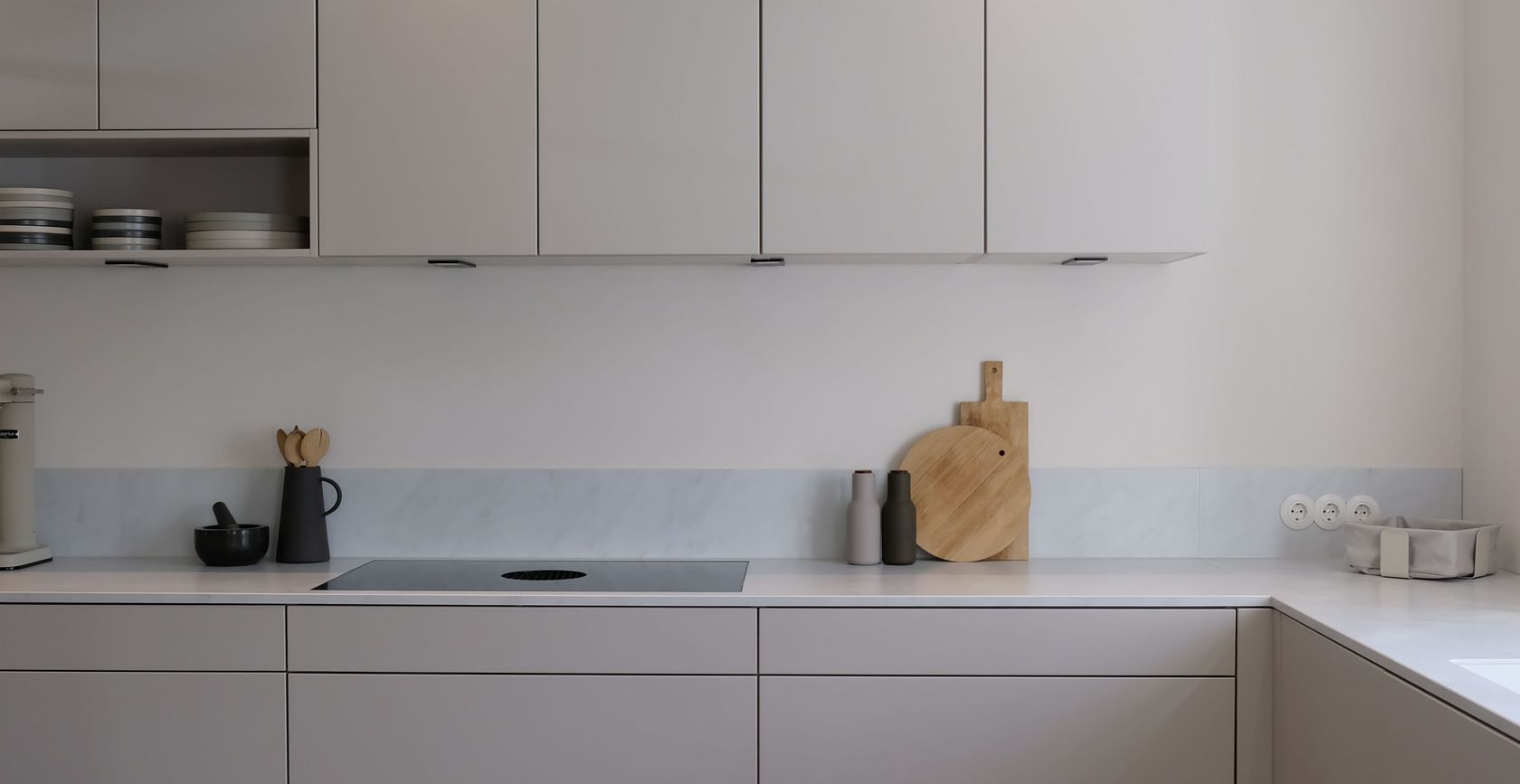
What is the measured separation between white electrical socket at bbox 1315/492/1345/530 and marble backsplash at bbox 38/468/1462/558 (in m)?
0.02

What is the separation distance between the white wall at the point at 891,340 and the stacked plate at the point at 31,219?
0.82 ft

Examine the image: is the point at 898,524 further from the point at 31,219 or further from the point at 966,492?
the point at 31,219

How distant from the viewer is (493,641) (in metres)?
2.28

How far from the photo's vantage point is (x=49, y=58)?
2494 mm

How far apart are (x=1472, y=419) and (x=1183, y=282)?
74 centimetres

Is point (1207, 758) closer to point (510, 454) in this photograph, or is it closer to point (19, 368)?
point (510, 454)

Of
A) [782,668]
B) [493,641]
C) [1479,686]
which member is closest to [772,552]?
[782,668]

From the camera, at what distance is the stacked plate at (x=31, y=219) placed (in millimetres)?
2564

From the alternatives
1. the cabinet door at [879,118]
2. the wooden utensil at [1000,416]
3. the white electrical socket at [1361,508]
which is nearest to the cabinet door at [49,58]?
the cabinet door at [879,118]

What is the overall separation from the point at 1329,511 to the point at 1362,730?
1007mm

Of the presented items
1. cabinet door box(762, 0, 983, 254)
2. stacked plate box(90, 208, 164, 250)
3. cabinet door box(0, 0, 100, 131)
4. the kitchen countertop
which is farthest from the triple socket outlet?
cabinet door box(0, 0, 100, 131)

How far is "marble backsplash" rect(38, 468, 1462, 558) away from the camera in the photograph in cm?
277

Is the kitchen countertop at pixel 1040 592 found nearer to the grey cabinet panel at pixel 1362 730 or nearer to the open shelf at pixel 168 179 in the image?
the grey cabinet panel at pixel 1362 730

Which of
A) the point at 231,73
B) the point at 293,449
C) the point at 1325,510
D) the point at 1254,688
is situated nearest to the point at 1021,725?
the point at 1254,688
